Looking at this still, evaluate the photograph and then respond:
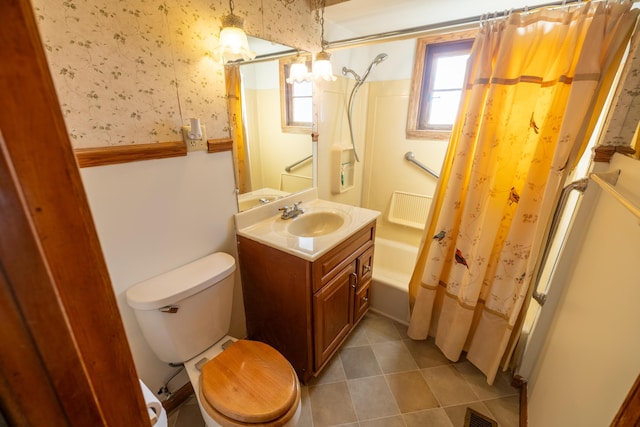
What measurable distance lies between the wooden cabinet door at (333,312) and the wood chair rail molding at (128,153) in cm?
89

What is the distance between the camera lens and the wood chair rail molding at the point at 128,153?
0.87m

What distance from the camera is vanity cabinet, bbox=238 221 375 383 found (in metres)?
1.27

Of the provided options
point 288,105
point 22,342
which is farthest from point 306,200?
point 22,342

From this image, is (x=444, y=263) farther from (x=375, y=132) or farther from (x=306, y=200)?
(x=375, y=132)

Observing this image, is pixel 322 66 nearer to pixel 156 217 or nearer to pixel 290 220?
pixel 290 220

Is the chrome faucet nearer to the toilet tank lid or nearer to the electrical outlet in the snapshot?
the toilet tank lid

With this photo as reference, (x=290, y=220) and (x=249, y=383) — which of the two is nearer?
(x=249, y=383)

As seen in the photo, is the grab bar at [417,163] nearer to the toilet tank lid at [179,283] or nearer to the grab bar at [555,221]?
the grab bar at [555,221]

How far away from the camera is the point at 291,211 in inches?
64.4

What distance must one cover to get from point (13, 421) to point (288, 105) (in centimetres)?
161

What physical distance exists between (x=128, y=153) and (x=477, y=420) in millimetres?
1942

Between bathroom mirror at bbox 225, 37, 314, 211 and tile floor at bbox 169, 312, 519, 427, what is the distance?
3.56 ft

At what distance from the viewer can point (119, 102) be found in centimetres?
92

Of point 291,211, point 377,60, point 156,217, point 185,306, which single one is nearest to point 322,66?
point 377,60
